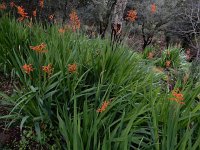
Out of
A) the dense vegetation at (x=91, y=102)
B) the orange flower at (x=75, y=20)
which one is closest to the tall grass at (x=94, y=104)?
the dense vegetation at (x=91, y=102)

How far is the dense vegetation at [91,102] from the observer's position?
2035mm

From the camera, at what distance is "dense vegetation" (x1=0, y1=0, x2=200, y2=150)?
6.68ft

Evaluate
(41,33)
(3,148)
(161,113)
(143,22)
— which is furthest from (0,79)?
(143,22)

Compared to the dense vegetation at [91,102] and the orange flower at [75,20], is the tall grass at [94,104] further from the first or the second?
the orange flower at [75,20]

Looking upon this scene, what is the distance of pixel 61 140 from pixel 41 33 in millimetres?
2043

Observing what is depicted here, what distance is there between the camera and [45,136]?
257 centimetres

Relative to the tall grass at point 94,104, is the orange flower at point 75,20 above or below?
above

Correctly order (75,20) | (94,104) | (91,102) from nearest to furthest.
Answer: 1. (94,104)
2. (91,102)
3. (75,20)

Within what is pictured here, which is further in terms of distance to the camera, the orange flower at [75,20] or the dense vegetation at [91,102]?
the orange flower at [75,20]

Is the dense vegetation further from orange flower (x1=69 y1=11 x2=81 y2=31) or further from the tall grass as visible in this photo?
orange flower (x1=69 y1=11 x2=81 y2=31)

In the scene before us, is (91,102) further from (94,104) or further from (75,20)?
(75,20)

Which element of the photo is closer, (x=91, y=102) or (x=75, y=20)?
(x=91, y=102)

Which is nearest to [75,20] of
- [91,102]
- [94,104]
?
[91,102]

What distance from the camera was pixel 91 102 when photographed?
9.57ft
